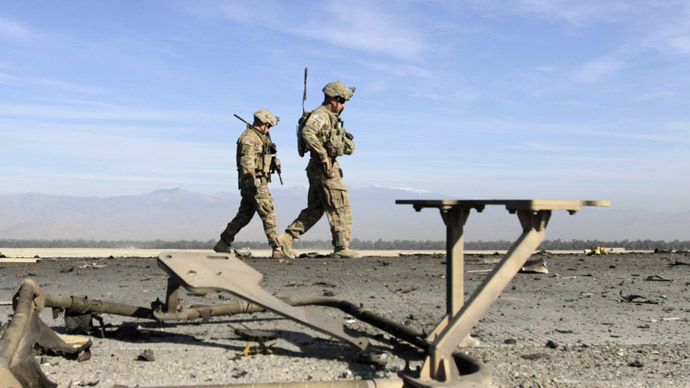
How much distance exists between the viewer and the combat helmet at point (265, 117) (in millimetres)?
13682

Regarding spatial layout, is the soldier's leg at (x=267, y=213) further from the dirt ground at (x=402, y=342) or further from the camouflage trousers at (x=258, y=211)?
the dirt ground at (x=402, y=342)

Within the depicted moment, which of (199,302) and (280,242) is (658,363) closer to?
(199,302)

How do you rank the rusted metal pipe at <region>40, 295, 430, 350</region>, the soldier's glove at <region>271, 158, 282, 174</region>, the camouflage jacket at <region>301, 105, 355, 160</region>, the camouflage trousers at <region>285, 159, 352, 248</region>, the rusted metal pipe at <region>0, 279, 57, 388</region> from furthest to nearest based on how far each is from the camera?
the soldier's glove at <region>271, 158, 282, 174</region>, the camouflage trousers at <region>285, 159, 352, 248</region>, the camouflage jacket at <region>301, 105, 355, 160</region>, the rusted metal pipe at <region>40, 295, 430, 350</region>, the rusted metal pipe at <region>0, 279, 57, 388</region>

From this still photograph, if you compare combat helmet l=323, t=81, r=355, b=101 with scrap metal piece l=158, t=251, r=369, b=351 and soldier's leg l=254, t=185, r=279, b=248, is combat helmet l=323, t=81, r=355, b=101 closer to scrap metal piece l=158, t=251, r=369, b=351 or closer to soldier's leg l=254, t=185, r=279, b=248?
soldier's leg l=254, t=185, r=279, b=248

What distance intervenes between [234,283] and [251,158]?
928 cm

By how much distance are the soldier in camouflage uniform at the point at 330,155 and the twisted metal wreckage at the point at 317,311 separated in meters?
6.94

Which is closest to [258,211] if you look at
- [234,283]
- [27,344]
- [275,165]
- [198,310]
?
[275,165]

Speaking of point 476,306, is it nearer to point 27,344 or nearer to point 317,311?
point 317,311

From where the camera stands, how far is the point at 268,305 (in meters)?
4.09

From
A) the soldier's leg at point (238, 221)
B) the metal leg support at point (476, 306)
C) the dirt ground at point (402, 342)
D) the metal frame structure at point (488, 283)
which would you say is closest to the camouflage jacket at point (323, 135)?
the soldier's leg at point (238, 221)

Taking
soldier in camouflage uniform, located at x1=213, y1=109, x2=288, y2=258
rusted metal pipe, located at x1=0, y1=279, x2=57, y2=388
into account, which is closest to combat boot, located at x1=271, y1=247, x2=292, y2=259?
soldier in camouflage uniform, located at x1=213, y1=109, x2=288, y2=258

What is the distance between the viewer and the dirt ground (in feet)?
12.8

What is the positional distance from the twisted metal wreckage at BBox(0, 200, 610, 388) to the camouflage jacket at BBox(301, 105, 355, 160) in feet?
22.4

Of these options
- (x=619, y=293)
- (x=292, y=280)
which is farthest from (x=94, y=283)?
(x=619, y=293)
